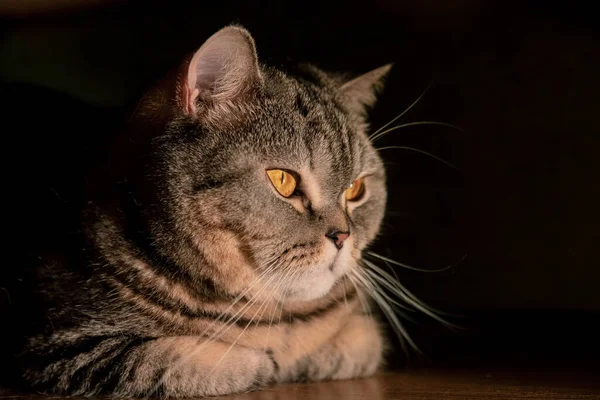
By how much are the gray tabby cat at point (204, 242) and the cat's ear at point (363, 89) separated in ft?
0.81

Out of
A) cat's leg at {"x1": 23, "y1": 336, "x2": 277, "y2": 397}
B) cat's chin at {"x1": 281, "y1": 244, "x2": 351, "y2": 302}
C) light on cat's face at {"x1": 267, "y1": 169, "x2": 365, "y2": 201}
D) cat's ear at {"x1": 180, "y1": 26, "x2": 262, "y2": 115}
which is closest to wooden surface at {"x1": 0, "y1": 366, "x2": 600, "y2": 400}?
cat's leg at {"x1": 23, "y1": 336, "x2": 277, "y2": 397}

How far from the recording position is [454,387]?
4.32 feet

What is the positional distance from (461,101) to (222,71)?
109cm

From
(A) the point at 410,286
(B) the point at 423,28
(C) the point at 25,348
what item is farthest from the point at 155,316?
(B) the point at 423,28

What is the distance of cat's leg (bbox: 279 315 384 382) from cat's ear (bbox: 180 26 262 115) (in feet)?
1.86

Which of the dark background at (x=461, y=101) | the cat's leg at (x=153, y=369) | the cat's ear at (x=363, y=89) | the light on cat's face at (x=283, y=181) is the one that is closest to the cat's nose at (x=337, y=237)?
the light on cat's face at (x=283, y=181)

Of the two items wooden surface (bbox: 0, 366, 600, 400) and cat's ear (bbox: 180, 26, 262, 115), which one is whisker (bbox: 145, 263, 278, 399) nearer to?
wooden surface (bbox: 0, 366, 600, 400)

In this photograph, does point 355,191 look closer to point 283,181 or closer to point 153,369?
point 283,181

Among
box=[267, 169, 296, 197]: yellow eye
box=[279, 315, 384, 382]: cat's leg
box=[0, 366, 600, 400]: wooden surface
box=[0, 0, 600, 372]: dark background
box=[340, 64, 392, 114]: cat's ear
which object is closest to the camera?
box=[0, 366, 600, 400]: wooden surface

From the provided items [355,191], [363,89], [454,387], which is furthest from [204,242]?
[363,89]

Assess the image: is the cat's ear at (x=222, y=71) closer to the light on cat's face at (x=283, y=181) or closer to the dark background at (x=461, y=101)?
the light on cat's face at (x=283, y=181)

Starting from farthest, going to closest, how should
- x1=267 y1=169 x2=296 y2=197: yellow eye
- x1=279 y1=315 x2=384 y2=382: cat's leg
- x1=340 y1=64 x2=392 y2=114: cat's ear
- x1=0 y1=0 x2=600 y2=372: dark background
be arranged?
x1=0 y1=0 x2=600 y2=372: dark background < x1=340 y1=64 x2=392 y2=114: cat's ear < x1=279 y1=315 x2=384 y2=382: cat's leg < x1=267 y1=169 x2=296 y2=197: yellow eye

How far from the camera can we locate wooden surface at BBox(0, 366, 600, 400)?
4.05 feet

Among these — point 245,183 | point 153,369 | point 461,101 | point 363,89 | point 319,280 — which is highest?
point 461,101
